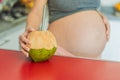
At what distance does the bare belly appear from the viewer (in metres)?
1.32

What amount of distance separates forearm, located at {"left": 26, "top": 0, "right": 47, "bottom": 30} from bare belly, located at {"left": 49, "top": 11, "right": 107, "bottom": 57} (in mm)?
91

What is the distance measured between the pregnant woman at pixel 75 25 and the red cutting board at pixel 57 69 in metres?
0.24

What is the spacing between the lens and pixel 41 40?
0.98 metres

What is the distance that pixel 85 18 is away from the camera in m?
1.36

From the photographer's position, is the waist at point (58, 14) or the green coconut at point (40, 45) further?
the waist at point (58, 14)

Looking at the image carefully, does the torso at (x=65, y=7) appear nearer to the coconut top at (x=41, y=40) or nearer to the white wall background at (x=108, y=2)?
the coconut top at (x=41, y=40)

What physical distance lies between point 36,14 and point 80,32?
0.23 m

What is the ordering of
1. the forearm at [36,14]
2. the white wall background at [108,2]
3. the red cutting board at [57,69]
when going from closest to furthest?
the red cutting board at [57,69]
the forearm at [36,14]
the white wall background at [108,2]

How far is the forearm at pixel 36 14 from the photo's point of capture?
4.16 feet

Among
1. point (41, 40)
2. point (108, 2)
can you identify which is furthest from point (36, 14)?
point (108, 2)

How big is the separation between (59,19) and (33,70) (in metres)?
0.46

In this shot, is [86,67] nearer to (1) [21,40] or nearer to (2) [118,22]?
(1) [21,40]

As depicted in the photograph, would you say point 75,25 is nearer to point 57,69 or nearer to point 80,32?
point 80,32

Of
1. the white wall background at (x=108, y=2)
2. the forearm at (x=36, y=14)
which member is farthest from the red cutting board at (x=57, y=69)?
the white wall background at (x=108, y=2)
